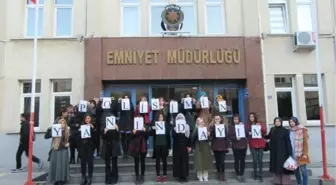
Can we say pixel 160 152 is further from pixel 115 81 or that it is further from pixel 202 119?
pixel 115 81

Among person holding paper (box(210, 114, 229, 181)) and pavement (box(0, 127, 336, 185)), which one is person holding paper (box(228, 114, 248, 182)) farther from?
pavement (box(0, 127, 336, 185))

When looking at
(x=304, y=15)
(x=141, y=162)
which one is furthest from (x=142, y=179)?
(x=304, y=15)

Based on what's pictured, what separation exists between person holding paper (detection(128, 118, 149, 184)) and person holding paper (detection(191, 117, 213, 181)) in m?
1.31

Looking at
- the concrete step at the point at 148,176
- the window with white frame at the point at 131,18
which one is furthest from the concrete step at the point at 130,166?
the window with white frame at the point at 131,18

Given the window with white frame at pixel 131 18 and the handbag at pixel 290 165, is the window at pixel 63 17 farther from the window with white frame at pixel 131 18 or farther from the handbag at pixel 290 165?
the handbag at pixel 290 165

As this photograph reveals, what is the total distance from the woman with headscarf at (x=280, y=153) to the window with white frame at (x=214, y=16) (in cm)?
541

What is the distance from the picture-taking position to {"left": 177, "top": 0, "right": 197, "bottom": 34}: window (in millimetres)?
13375

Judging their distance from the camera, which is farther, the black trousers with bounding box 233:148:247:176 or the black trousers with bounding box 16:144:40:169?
the black trousers with bounding box 16:144:40:169

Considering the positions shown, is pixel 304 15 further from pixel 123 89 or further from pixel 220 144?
pixel 123 89

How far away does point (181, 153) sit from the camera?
924 cm

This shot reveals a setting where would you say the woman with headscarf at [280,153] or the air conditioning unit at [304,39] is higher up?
the air conditioning unit at [304,39]

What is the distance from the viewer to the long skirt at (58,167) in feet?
29.9

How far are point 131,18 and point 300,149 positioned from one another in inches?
308

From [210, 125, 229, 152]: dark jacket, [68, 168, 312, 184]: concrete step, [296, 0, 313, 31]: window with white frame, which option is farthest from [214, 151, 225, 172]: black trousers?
[296, 0, 313, 31]: window with white frame
